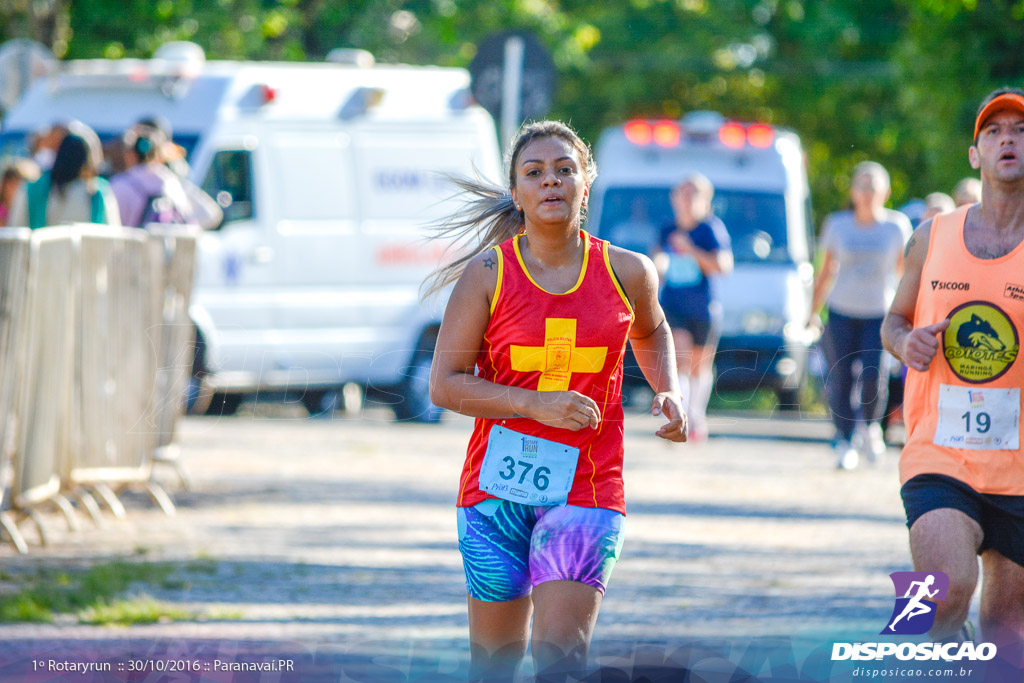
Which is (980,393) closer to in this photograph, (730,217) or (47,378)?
(47,378)

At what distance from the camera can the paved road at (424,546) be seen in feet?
20.4

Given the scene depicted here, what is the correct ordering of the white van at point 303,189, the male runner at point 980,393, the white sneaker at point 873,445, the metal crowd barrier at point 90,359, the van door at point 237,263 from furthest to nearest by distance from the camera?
the white van at point 303,189 < the van door at point 237,263 < the white sneaker at point 873,445 < the metal crowd barrier at point 90,359 < the male runner at point 980,393

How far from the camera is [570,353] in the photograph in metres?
3.83

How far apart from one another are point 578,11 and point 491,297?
28398 mm

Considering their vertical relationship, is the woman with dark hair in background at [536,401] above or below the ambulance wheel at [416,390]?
above

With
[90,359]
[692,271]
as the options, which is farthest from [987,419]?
[692,271]

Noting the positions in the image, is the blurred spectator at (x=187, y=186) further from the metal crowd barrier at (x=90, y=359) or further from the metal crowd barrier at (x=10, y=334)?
the metal crowd barrier at (x=10, y=334)

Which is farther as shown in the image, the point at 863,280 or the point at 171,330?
the point at 863,280

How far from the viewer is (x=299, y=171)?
1320 centimetres

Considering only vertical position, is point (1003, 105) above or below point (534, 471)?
above

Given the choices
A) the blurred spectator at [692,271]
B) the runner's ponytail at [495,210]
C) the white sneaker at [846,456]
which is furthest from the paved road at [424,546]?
the runner's ponytail at [495,210]

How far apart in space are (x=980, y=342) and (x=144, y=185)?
7.07 metres

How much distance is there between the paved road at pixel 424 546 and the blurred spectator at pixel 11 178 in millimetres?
2287

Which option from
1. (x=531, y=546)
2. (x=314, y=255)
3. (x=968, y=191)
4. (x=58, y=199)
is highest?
(x=968, y=191)
